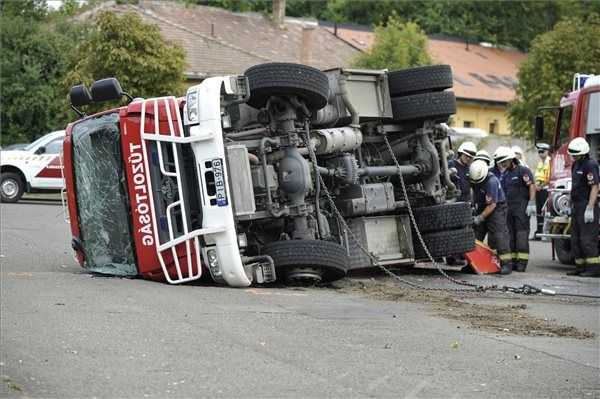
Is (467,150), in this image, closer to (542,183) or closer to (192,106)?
(192,106)

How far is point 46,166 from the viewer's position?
2622 cm

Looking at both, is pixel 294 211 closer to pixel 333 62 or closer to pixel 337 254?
pixel 337 254

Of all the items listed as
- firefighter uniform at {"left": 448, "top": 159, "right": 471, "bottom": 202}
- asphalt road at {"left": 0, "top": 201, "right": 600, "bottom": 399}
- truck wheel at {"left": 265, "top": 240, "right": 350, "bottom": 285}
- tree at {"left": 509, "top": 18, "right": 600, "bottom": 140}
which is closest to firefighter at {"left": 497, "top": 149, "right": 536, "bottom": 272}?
firefighter uniform at {"left": 448, "top": 159, "right": 471, "bottom": 202}

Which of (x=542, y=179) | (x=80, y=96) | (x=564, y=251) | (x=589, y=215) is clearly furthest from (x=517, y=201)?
(x=542, y=179)

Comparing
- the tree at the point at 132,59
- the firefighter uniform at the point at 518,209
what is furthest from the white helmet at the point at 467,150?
the tree at the point at 132,59

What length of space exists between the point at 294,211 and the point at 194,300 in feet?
5.98

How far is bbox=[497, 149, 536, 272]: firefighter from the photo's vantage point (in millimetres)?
15438

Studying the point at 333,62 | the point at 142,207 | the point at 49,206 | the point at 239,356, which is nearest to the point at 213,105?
the point at 142,207

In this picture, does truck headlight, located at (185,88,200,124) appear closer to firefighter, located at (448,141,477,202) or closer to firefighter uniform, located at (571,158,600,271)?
firefighter, located at (448,141,477,202)

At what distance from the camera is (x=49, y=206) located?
85.6 ft

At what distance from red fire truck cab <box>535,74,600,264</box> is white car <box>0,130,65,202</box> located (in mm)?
12295

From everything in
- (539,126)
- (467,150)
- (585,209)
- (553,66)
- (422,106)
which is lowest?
(585,209)

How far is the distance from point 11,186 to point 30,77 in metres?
10.1

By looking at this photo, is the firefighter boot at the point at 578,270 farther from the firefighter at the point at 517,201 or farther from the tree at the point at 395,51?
the tree at the point at 395,51
